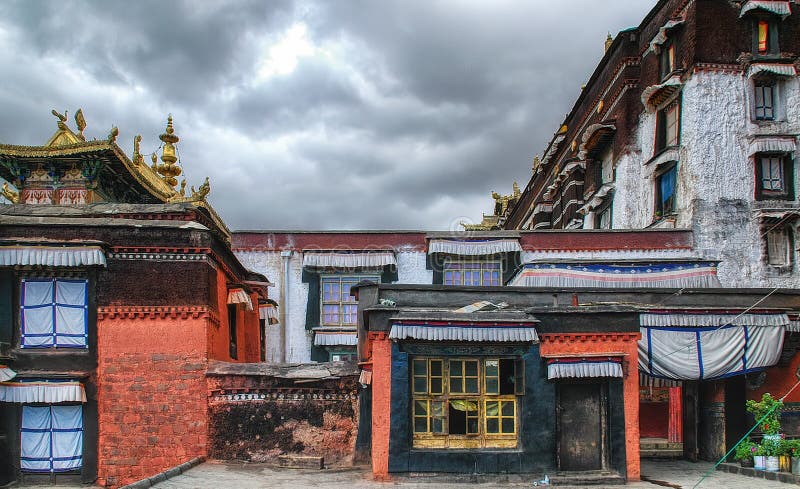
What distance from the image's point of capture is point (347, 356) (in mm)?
25016

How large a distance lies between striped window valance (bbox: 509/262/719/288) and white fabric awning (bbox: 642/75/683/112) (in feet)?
27.9

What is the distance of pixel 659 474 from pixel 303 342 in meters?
13.2

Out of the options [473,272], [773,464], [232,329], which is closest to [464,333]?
[773,464]

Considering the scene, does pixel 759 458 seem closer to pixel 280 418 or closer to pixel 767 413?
pixel 767 413

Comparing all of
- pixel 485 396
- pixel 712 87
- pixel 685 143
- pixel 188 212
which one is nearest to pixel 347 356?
pixel 188 212

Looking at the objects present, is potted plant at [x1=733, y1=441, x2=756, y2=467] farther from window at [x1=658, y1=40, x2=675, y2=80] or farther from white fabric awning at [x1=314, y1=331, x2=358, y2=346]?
window at [x1=658, y1=40, x2=675, y2=80]

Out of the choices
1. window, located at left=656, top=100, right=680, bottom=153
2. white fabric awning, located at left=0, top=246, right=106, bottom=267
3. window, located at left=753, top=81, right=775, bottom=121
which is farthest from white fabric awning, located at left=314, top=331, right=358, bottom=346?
window, located at left=753, top=81, right=775, bottom=121

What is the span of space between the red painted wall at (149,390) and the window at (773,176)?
21.9 metres

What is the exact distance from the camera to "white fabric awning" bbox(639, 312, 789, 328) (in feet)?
56.5

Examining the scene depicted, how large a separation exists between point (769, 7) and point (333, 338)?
20892 millimetres

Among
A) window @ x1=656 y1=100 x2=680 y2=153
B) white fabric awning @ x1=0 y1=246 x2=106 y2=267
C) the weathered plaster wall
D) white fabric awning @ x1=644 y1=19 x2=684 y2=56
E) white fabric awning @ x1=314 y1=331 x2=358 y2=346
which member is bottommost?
the weathered plaster wall

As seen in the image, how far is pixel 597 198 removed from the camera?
35312mm

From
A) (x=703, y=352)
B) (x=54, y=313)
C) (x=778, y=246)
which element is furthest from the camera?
(x=778, y=246)

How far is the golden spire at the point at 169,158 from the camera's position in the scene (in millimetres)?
32875
